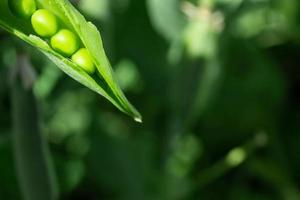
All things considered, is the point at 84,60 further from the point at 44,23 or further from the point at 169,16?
the point at 169,16

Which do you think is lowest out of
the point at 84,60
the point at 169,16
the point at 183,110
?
the point at 183,110

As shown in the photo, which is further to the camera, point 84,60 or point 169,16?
point 169,16

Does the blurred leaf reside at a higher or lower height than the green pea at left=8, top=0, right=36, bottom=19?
lower

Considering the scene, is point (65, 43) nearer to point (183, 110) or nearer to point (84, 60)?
point (84, 60)

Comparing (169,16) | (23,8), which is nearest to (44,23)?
(23,8)

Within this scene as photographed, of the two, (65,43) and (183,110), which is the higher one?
(65,43)

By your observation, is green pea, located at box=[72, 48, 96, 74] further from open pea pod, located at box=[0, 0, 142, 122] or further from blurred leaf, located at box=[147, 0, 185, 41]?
blurred leaf, located at box=[147, 0, 185, 41]

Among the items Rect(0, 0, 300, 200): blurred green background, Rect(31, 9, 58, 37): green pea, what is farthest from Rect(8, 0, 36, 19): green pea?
Rect(0, 0, 300, 200): blurred green background
